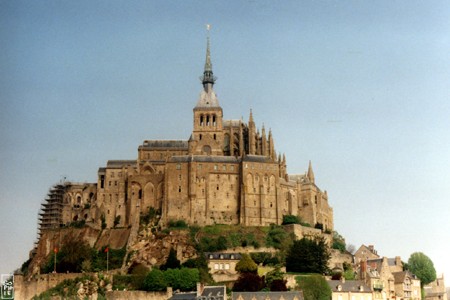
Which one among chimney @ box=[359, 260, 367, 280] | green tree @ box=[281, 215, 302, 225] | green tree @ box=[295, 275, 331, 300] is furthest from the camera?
green tree @ box=[281, 215, 302, 225]

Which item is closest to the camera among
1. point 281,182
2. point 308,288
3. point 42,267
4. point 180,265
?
point 308,288

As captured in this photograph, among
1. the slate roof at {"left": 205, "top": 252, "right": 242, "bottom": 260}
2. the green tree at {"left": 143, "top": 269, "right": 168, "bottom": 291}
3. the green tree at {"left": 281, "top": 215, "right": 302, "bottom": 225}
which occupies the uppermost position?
the green tree at {"left": 281, "top": 215, "right": 302, "bottom": 225}

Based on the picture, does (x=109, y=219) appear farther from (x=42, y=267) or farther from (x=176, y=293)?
(x=176, y=293)

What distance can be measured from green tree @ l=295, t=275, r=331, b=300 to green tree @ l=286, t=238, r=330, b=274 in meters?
3.88

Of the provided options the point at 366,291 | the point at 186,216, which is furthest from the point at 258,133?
the point at 366,291

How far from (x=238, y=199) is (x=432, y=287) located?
24853 millimetres

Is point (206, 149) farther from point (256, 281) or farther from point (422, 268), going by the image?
point (422, 268)

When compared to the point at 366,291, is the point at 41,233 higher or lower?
higher

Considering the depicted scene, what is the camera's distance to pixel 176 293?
267ft

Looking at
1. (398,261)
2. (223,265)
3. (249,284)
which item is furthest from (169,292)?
(398,261)

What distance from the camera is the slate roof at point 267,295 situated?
7675 cm

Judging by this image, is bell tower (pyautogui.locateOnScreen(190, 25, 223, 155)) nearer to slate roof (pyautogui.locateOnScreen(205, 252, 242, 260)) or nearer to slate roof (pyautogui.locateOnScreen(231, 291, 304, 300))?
slate roof (pyautogui.locateOnScreen(205, 252, 242, 260))

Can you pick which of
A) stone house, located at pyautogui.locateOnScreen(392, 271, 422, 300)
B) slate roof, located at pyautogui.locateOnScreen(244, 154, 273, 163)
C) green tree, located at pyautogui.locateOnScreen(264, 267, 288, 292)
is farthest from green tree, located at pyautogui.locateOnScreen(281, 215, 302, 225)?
green tree, located at pyautogui.locateOnScreen(264, 267, 288, 292)

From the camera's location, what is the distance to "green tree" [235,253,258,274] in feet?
281
